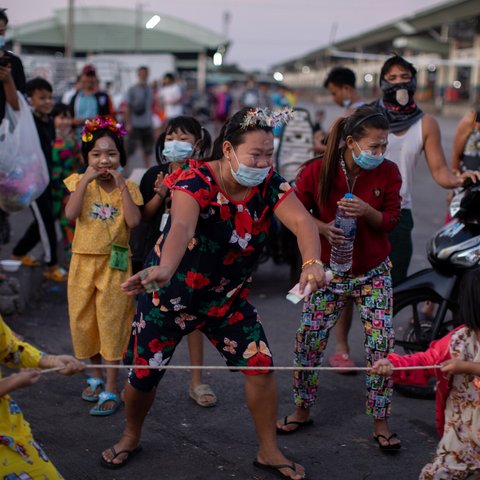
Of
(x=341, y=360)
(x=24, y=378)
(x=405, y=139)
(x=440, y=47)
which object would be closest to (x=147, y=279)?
(x=24, y=378)

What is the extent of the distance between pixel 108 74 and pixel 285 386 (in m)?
16.2

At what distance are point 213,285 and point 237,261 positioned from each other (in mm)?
160

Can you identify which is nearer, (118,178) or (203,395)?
(118,178)

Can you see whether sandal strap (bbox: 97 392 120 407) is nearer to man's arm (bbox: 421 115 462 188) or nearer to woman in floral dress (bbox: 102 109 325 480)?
woman in floral dress (bbox: 102 109 325 480)

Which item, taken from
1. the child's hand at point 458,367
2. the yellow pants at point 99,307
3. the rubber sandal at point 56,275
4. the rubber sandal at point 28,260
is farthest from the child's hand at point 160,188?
the rubber sandal at point 56,275

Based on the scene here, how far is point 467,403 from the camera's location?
127 inches

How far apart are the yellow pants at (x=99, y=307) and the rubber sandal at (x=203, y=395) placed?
0.56m

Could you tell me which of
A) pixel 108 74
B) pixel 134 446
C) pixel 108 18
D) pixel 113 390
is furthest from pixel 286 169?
pixel 108 18

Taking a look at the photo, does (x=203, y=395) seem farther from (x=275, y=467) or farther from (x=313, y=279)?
(x=313, y=279)

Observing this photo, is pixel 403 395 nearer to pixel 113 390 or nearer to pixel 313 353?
pixel 313 353

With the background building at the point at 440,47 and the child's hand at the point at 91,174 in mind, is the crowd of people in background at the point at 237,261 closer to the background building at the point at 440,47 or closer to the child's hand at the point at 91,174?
the child's hand at the point at 91,174

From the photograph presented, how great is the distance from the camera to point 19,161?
19.2 feet

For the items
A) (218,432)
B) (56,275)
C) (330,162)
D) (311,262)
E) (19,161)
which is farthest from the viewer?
(56,275)

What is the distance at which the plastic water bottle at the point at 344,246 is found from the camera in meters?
4.09
